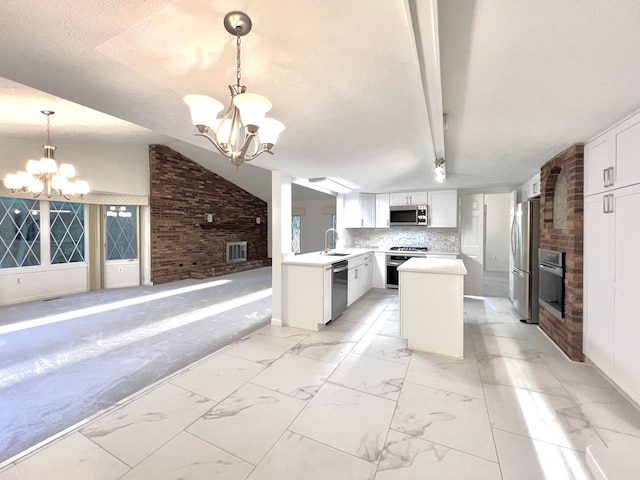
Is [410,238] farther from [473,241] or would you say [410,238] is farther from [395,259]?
[473,241]

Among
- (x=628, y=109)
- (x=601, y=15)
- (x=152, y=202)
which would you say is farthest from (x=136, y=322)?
(x=628, y=109)

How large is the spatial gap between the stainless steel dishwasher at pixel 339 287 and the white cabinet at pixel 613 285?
255cm

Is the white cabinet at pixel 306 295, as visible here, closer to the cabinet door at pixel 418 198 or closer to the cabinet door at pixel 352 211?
the cabinet door at pixel 352 211

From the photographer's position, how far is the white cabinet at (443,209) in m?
5.25

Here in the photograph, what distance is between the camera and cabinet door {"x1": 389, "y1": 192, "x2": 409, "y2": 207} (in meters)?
5.63

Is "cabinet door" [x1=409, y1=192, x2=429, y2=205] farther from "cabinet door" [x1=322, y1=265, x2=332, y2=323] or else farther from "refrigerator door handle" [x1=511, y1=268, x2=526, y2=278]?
"cabinet door" [x1=322, y1=265, x2=332, y2=323]

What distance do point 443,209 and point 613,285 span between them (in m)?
3.31

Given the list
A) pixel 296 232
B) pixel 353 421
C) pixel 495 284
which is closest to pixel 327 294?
pixel 353 421

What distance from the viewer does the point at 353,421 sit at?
1.78 meters

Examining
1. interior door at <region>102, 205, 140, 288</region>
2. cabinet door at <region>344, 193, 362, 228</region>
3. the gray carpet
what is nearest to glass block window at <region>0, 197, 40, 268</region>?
the gray carpet

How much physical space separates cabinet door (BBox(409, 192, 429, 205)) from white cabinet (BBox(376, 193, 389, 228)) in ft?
1.60

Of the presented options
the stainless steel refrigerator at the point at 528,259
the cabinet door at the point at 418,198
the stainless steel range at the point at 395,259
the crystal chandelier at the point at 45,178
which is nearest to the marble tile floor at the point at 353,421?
the stainless steel refrigerator at the point at 528,259

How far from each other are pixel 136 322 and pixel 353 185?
393 centimetres

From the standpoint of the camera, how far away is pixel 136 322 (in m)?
3.70
